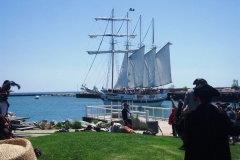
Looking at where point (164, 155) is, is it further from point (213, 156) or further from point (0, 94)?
point (213, 156)

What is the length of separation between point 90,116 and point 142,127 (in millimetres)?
10314

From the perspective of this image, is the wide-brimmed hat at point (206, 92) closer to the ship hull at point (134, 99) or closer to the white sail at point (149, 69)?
the ship hull at point (134, 99)

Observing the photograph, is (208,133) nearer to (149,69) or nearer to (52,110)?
(52,110)

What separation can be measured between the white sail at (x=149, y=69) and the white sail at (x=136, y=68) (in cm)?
100

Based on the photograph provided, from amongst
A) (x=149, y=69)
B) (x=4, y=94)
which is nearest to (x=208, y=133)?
(x=4, y=94)

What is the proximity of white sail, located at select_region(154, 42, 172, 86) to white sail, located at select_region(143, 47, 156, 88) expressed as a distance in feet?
2.51

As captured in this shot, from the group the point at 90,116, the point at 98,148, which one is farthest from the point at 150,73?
the point at 98,148

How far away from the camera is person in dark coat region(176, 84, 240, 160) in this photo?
15.6 ft

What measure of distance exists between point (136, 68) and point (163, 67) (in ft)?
17.0

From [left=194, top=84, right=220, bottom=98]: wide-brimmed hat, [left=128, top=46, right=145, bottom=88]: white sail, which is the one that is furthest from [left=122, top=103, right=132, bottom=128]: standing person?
[left=128, top=46, right=145, bottom=88]: white sail

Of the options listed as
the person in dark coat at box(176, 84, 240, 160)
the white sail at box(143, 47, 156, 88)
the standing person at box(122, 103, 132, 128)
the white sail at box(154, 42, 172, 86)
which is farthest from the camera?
the white sail at box(143, 47, 156, 88)

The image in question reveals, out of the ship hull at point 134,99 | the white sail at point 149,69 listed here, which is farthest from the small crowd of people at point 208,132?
the white sail at point 149,69

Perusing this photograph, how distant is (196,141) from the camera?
4.83 metres

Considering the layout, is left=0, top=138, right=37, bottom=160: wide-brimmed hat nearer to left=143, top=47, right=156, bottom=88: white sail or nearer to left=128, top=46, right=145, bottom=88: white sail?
left=128, top=46, right=145, bottom=88: white sail
